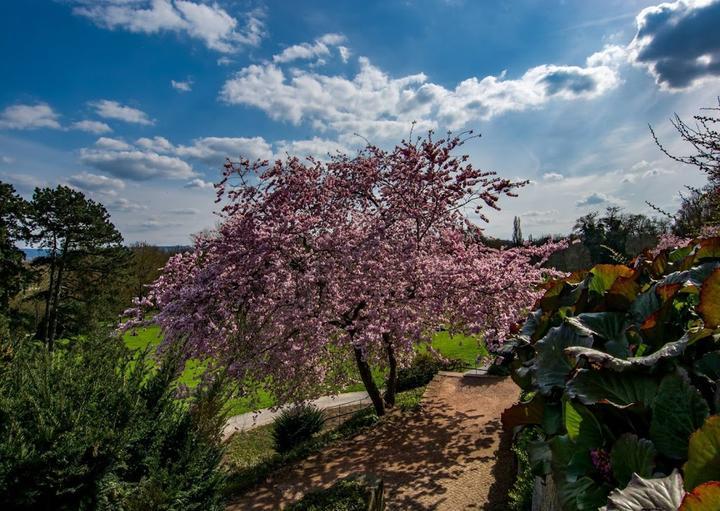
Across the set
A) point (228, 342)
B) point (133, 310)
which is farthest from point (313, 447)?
point (133, 310)

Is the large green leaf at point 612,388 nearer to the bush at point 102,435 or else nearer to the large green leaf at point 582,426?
the large green leaf at point 582,426

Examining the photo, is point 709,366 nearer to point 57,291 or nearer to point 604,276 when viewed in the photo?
point 604,276

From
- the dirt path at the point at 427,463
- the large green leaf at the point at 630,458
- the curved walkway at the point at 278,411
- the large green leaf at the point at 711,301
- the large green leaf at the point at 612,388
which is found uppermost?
the large green leaf at the point at 711,301

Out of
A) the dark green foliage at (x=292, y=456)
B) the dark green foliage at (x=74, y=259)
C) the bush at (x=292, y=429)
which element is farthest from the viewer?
the dark green foliage at (x=74, y=259)

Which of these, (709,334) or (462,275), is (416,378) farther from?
(709,334)

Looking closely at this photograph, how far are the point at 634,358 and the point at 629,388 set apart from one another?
0.15 meters

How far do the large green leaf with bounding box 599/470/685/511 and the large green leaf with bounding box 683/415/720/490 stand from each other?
52mm

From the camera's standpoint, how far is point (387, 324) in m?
9.75

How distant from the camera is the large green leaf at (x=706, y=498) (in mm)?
1111

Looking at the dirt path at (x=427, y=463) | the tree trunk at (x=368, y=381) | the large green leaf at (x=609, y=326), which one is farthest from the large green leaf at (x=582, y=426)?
the tree trunk at (x=368, y=381)

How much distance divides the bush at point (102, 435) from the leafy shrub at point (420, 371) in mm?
12449

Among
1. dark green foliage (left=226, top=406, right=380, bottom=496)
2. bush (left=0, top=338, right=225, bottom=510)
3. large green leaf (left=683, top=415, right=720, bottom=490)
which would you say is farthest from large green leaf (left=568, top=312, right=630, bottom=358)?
dark green foliage (left=226, top=406, right=380, bottom=496)

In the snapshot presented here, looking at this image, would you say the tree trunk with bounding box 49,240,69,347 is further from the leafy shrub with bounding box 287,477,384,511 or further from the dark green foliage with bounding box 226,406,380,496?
the leafy shrub with bounding box 287,477,384,511

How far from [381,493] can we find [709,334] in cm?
620
